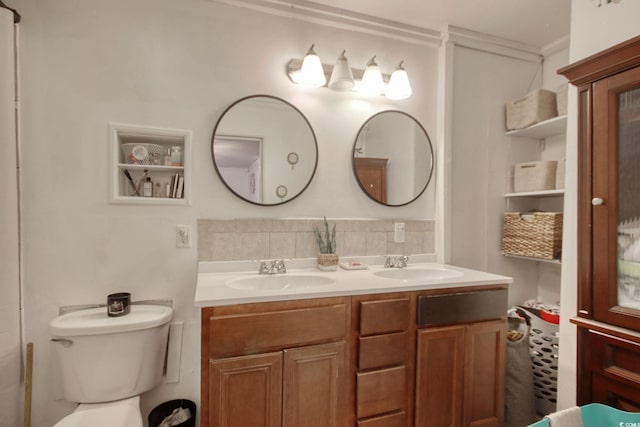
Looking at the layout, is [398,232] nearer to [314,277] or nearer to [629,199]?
[314,277]

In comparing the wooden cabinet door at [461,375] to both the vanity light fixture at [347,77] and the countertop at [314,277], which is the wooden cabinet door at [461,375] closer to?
Answer: the countertop at [314,277]

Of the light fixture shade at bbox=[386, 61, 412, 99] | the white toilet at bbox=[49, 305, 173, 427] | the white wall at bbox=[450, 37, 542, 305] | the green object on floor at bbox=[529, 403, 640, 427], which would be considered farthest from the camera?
the white wall at bbox=[450, 37, 542, 305]

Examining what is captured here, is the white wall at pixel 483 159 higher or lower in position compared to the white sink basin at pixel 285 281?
higher

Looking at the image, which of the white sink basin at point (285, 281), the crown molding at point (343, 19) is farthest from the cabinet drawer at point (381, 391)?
the crown molding at point (343, 19)

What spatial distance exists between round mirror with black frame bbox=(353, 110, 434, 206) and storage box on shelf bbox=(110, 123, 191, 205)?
1.05 m

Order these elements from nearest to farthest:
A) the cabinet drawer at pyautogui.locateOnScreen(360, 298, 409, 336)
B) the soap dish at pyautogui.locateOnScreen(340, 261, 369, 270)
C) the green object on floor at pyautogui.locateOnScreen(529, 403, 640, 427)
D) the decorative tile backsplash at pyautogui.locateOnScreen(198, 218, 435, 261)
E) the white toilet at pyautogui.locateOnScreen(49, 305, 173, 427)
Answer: the green object on floor at pyautogui.locateOnScreen(529, 403, 640, 427), the white toilet at pyautogui.locateOnScreen(49, 305, 173, 427), the cabinet drawer at pyautogui.locateOnScreen(360, 298, 409, 336), the decorative tile backsplash at pyautogui.locateOnScreen(198, 218, 435, 261), the soap dish at pyautogui.locateOnScreen(340, 261, 369, 270)

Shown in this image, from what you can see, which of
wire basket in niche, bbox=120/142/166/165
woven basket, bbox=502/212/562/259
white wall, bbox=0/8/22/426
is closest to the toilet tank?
white wall, bbox=0/8/22/426

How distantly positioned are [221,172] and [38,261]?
978mm

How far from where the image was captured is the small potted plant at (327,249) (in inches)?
75.8

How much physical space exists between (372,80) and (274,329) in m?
1.56

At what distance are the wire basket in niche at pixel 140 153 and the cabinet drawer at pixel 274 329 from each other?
3.16 feet

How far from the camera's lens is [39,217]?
159 centimetres

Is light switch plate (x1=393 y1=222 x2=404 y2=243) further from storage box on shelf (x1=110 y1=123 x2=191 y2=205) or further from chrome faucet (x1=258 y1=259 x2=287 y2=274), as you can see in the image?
storage box on shelf (x1=110 y1=123 x2=191 y2=205)

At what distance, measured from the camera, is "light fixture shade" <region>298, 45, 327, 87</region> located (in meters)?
1.88
